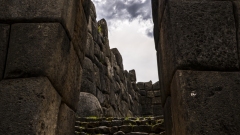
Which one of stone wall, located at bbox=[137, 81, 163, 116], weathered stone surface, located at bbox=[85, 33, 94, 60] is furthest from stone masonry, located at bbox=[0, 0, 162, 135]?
stone wall, located at bbox=[137, 81, 163, 116]

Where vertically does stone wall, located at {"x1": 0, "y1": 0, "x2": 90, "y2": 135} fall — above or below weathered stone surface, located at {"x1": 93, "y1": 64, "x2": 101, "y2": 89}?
below

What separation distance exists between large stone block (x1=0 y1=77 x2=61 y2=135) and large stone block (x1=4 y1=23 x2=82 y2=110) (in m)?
0.10

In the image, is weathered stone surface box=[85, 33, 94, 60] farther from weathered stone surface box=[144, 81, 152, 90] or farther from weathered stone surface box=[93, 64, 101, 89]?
weathered stone surface box=[144, 81, 152, 90]

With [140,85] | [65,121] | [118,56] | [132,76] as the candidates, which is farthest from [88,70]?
[140,85]

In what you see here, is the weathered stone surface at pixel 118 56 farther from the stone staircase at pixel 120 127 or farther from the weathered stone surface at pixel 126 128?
the weathered stone surface at pixel 126 128

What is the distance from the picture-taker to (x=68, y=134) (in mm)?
3652

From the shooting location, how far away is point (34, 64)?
2736 mm

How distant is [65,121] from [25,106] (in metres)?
1.01

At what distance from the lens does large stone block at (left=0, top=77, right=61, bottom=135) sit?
8.07 ft

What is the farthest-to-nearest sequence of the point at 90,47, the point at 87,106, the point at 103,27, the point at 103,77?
1. the point at 103,27
2. the point at 103,77
3. the point at 90,47
4. the point at 87,106

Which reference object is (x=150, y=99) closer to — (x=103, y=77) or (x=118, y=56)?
(x=118, y=56)

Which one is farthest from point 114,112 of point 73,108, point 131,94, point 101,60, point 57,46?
point 57,46

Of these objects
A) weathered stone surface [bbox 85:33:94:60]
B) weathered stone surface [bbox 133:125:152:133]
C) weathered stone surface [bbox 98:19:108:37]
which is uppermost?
weathered stone surface [bbox 98:19:108:37]

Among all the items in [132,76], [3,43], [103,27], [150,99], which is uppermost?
[103,27]
